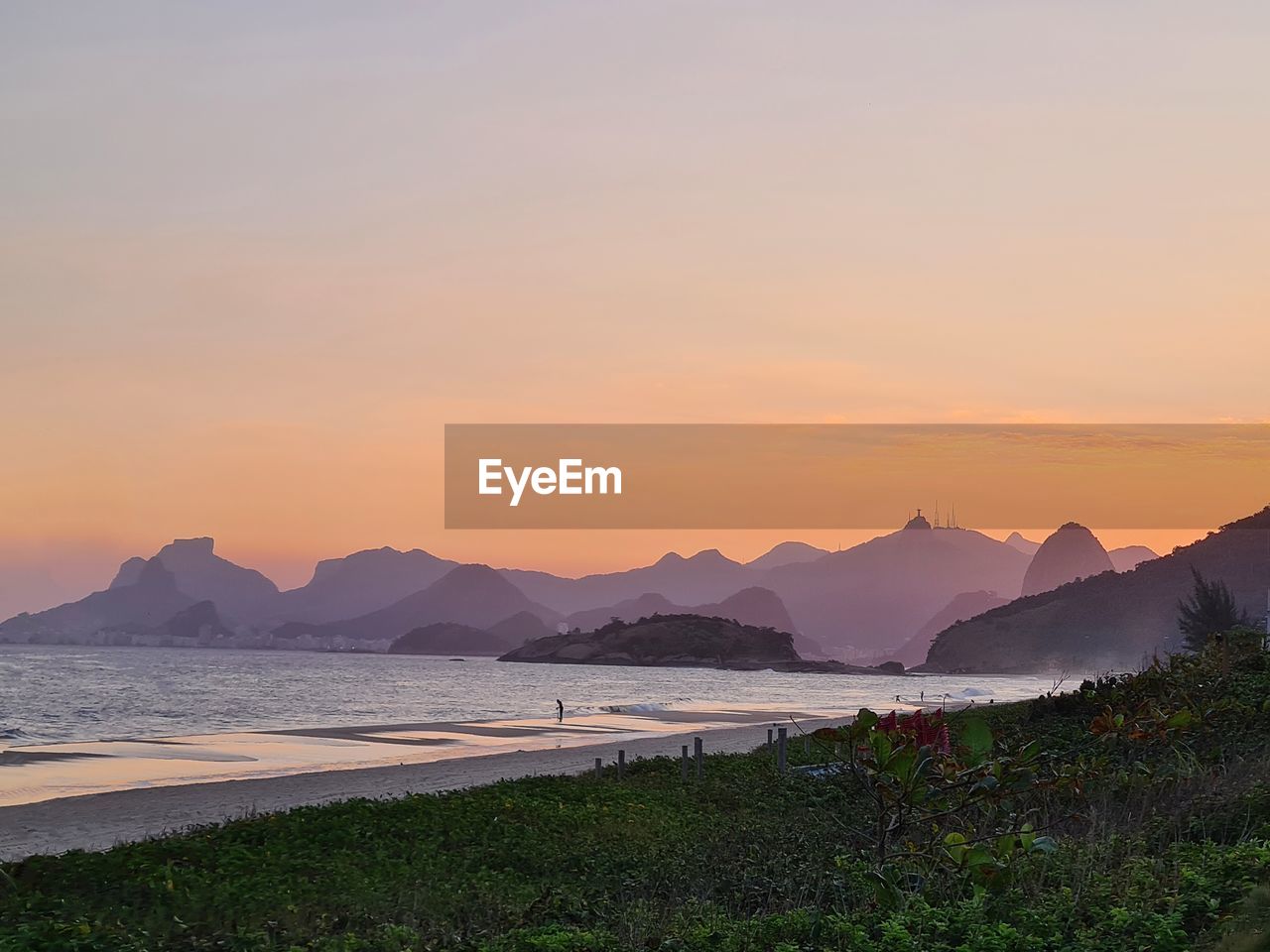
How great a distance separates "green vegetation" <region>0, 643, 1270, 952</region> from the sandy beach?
4761 millimetres

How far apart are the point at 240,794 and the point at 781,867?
19.2m

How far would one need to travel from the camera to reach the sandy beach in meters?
22.9

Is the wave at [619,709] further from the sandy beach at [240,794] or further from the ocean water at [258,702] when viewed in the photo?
the sandy beach at [240,794]

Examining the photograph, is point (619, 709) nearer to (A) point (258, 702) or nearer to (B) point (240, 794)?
(A) point (258, 702)

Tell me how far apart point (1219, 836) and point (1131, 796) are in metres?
3.06

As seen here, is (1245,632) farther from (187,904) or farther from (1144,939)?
(187,904)

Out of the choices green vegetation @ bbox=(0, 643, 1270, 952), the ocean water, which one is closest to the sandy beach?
green vegetation @ bbox=(0, 643, 1270, 952)

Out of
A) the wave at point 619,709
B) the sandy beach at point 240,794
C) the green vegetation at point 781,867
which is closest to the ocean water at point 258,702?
the wave at point 619,709

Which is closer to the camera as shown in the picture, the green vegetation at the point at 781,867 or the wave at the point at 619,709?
the green vegetation at the point at 781,867

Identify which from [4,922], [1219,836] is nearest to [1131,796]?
[1219,836]

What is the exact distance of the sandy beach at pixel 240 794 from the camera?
75.0 feet

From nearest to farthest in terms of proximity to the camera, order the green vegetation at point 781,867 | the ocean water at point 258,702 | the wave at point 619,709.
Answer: the green vegetation at point 781,867 < the ocean water at point 258,702 < the wave at point 619,709

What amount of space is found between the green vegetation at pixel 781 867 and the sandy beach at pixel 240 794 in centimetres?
476

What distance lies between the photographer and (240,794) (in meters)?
29.5
